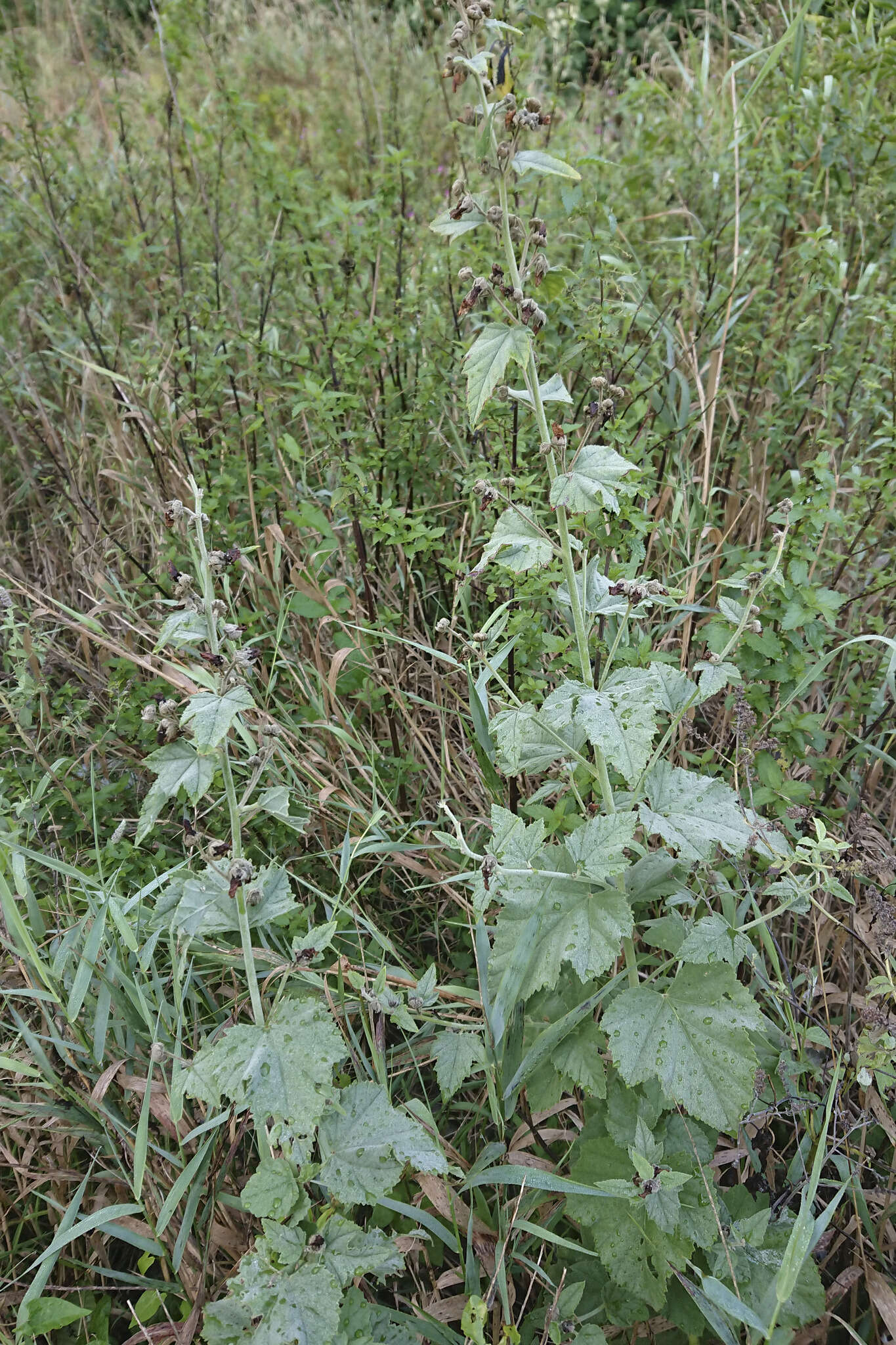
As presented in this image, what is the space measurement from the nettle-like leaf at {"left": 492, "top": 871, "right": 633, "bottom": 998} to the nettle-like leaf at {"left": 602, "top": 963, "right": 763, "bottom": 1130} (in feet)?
0.37

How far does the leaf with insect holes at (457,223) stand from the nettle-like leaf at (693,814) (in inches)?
36.1

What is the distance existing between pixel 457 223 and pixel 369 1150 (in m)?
1.41

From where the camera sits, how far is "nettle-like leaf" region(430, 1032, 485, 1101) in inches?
62.4

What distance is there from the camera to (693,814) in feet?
5.00

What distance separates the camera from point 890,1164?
1757 mm

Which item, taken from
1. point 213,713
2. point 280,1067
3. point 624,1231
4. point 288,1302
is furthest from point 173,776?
point 624,1231

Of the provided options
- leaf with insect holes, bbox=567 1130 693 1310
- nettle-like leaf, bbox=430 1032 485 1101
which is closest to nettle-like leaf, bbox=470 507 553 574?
nettle-like leaf, bbox=430 1032 485 1101

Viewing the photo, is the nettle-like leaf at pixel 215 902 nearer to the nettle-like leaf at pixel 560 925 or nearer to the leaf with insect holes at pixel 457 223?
the nettle-like leaf at pixel 560 925

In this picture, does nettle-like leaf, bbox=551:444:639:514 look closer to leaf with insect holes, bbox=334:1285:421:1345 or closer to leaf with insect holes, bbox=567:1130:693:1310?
leaf with insect holes, bbox=567:1130:693:1310

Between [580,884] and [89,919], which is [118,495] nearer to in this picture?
[89,919]

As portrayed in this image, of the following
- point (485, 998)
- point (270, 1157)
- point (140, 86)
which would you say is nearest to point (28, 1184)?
point (270, 1157)

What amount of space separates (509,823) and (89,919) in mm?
954

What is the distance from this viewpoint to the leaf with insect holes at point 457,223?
1.34 meters

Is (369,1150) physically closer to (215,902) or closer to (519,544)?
(215,902)
